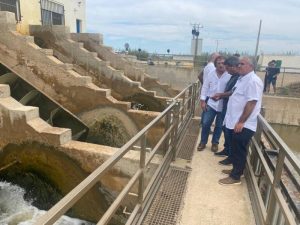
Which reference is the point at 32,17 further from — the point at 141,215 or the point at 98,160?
the point at 141,215

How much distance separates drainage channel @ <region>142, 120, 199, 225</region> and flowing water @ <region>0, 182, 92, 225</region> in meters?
2.50

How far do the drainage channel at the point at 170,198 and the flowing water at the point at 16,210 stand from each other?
8.21ft

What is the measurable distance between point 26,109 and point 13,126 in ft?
1.45

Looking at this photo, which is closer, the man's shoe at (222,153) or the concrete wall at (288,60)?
the man's shoe at (222,153)

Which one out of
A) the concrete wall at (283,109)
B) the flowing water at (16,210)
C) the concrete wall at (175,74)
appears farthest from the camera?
the concrete wall at (175,74)

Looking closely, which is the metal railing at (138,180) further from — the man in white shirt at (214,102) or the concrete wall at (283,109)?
the concrete wall at (283,109)

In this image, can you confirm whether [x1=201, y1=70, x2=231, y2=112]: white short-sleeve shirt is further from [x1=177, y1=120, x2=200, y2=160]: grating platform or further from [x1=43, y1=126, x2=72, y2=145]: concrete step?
[x1=43, y1=126, x2=72, y2=145]: concrete step

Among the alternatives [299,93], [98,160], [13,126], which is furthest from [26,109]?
[299,93]

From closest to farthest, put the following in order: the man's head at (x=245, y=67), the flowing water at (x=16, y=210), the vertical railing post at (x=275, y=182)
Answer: the vertical railing post at (x=275, y=182) → the man's head at (x=245, y=67) → the flowing water at (x=16, y=210)

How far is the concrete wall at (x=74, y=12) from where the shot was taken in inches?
649

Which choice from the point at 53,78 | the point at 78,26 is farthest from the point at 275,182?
the point at 78,26

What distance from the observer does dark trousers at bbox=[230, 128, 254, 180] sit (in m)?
3.78

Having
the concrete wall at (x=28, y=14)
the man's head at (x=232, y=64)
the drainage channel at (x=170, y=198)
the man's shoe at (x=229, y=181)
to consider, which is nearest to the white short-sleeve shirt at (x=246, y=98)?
the man's head at (x=232, y=64)

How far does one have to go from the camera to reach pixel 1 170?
5926mm
